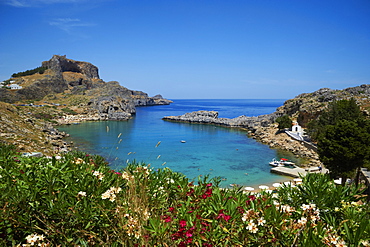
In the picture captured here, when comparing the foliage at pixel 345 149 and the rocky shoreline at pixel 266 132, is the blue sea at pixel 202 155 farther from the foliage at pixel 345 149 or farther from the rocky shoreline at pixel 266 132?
the foliage at pixel 345 149

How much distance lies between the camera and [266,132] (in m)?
45.2

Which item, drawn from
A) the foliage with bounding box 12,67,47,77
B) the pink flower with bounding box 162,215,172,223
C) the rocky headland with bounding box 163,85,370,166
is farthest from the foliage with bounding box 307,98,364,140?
the foliage with bounding box 12,67,47,77

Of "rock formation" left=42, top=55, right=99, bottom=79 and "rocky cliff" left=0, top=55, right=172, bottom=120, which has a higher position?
"rock formation" left=42, top=55, right=99, bottom=79

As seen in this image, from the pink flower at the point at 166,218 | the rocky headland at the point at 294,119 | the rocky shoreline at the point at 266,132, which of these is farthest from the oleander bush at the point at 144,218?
the rocky headland at the point at 294,119

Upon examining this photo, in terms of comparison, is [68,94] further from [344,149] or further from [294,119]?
[344,149]

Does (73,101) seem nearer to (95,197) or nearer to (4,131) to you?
(4,131)

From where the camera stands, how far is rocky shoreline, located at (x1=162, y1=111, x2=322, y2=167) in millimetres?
29358

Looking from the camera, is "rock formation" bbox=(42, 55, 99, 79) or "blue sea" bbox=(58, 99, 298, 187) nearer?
"blue sea" bbox=(58, 99, 298, 187)

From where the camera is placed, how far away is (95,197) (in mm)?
2807

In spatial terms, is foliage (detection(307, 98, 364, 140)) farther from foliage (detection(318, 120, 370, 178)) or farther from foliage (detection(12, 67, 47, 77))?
foliage (detection(12, 67, 47, 77))

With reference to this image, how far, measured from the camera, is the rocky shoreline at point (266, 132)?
96.3 feet

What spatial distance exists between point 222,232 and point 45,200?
2.07 metres

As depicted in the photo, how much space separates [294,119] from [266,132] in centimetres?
1026

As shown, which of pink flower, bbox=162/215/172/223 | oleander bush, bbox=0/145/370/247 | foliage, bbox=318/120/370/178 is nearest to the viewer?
oleander bush, bbox=0/145/370/247
